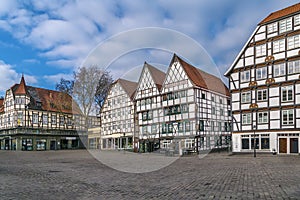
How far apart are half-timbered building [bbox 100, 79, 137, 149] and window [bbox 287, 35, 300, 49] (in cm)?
2371

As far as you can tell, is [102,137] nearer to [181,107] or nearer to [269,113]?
[181,107]

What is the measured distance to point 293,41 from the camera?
27734 millimetres

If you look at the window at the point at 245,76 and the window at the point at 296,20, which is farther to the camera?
the window at the point at 245,76

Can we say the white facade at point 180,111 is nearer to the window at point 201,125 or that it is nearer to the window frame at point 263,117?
the window at point 201,125

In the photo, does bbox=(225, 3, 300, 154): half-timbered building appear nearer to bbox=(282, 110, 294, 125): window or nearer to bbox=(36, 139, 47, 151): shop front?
bbox=(282, 110, 294, 125): window

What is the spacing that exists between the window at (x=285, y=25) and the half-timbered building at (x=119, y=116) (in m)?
23.4

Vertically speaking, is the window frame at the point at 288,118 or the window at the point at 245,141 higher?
the window frame at the point at 288,118

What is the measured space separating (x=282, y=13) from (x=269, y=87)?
7.56 meters

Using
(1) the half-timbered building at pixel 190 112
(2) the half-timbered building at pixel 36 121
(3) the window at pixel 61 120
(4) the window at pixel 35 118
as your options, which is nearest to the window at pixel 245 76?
(1) the half-timbered building at pixel 190 112

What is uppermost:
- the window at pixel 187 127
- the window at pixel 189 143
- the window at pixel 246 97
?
the window at pixel 246 97

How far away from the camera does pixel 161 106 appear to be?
1497 inches

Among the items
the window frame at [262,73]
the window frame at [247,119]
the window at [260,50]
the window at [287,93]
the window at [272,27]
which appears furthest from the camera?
the window frame at [247,119]

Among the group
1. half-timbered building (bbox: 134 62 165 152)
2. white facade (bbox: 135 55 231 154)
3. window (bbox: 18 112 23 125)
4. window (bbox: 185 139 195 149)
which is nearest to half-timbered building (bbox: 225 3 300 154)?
white facade (bbox: 135 55 231 154)

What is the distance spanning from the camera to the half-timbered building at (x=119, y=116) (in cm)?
4475
